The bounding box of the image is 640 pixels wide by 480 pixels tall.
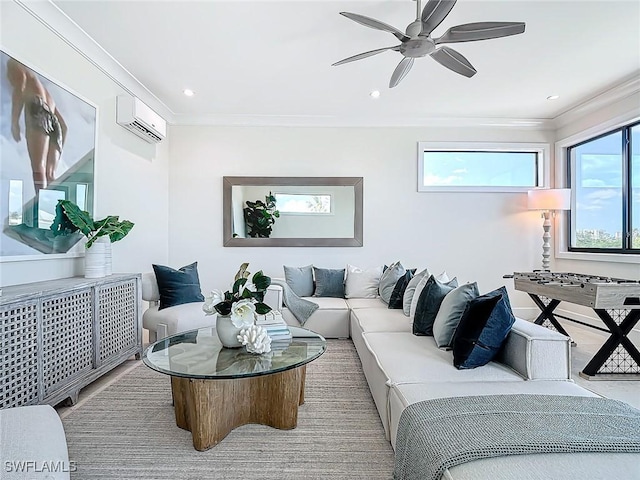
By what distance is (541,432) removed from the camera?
50.8 inches

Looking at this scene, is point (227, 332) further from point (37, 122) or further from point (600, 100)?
point (600, 100)

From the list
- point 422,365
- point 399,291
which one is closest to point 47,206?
point 422,365

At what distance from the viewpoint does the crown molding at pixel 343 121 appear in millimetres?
4895

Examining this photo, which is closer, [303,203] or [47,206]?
[47,206]

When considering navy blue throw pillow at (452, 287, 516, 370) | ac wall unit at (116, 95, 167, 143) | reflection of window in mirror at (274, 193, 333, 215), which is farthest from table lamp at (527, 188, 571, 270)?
ac wall unit at (116, 95, 167, 143)

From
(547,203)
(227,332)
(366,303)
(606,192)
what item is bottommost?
(366,303)

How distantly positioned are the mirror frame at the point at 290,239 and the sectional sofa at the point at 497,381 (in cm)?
239

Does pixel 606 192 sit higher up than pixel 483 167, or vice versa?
pixel 483 167

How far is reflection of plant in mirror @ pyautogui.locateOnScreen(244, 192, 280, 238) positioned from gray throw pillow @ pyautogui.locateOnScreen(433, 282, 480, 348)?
3.07 metres

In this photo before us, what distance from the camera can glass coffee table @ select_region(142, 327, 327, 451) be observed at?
6.19ft

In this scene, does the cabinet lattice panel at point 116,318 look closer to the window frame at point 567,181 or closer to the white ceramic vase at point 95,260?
the white ceramic vase at point 95,260

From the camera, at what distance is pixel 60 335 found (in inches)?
90.3

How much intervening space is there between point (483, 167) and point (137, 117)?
14.5 feet

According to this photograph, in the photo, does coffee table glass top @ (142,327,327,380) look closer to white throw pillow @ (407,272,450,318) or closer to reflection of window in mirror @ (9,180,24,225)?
white throw pillow @ (407,272,450,318)
